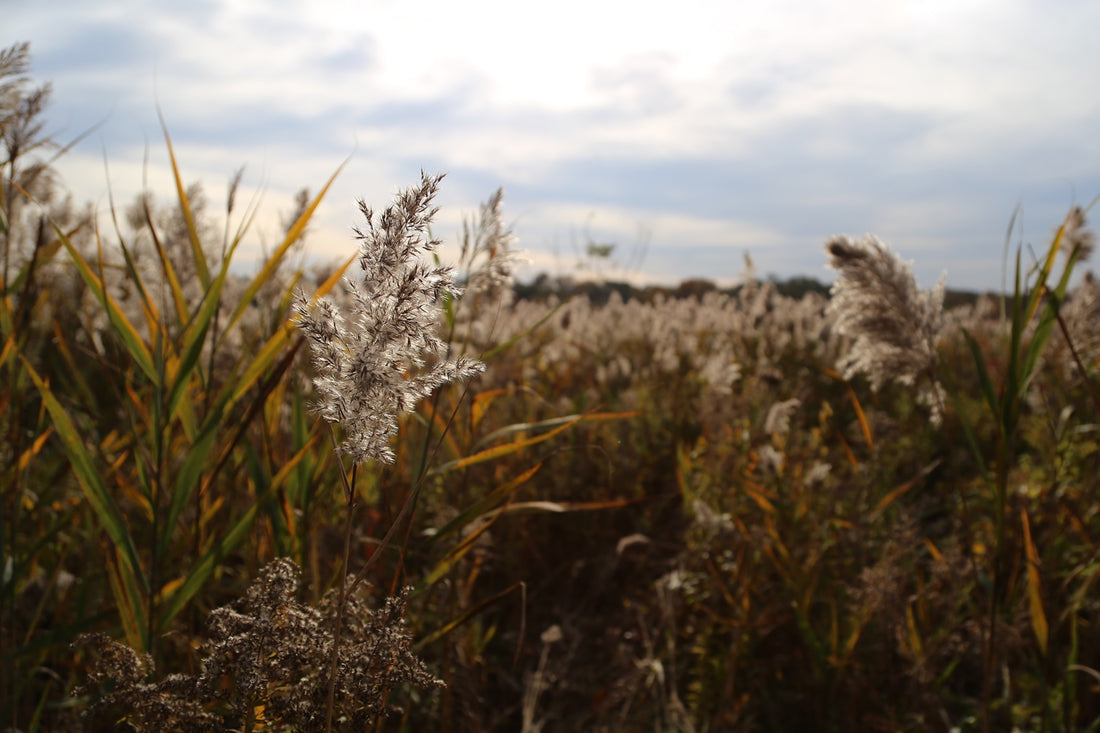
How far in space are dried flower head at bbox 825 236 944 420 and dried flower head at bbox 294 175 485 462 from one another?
173 cm

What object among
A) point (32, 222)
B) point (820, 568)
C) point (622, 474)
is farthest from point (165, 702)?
point (32, 222)

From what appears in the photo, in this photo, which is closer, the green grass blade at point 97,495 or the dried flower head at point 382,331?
the dried flower head at point 382,331

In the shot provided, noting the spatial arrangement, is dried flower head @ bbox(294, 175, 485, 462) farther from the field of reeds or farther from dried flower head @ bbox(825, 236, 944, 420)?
dried flower head @ bbox(825, 236, 944, 420)

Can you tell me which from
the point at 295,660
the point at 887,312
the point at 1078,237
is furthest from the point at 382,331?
the point at 1078,237

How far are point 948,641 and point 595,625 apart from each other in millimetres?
1445

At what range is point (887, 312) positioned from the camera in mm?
2184

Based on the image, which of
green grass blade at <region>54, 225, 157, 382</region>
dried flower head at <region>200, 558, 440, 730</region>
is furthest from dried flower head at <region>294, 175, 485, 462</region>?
green grass blade at <region>54, 225, 157, 382</region>

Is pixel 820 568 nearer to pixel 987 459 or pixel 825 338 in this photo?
pixel 987 459

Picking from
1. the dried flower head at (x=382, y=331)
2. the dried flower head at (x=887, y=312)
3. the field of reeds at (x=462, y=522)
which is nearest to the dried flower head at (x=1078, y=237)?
the field of reeds at (x=462, y=522)

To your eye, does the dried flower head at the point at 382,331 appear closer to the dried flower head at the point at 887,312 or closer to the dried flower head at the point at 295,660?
the dried flower head at the point at 295,660

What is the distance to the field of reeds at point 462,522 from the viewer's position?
3.34 ft

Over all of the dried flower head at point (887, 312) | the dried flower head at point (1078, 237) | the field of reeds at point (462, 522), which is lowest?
the field of reeds at point (462, 522)

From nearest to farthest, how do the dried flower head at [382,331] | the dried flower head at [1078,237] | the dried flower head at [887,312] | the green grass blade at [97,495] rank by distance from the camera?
the dried flower head at [382,331] → the green grass blade at [97,495] → the dried flower head at [887,312] → the dried flower head at [1078,237]

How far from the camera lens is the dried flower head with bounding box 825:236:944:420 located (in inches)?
82.5
